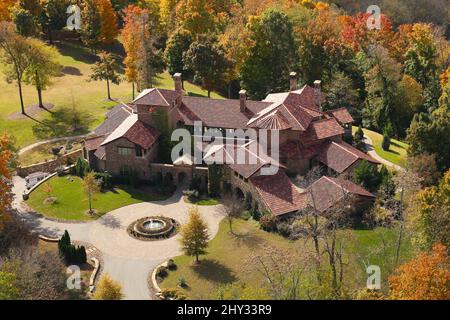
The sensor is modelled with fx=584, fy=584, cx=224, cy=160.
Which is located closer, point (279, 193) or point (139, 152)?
point (279, 193)

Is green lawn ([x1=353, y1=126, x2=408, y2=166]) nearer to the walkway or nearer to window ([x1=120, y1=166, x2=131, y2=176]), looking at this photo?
the walkway

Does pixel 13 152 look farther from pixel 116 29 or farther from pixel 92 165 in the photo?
pixel 116 29

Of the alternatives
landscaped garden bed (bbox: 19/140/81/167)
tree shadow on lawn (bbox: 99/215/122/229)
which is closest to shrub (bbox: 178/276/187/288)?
tree shadow on lawn (bbox: 99/215/122/229)

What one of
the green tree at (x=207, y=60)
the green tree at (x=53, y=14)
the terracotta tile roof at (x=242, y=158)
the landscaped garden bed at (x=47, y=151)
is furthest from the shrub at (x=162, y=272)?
the green tree at (x=53, y=14)

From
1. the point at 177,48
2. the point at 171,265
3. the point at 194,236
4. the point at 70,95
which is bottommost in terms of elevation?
the point at 171,265

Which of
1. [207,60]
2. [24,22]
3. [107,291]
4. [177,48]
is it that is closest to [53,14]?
[24,22]

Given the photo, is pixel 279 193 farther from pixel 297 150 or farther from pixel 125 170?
pixel 125 170
